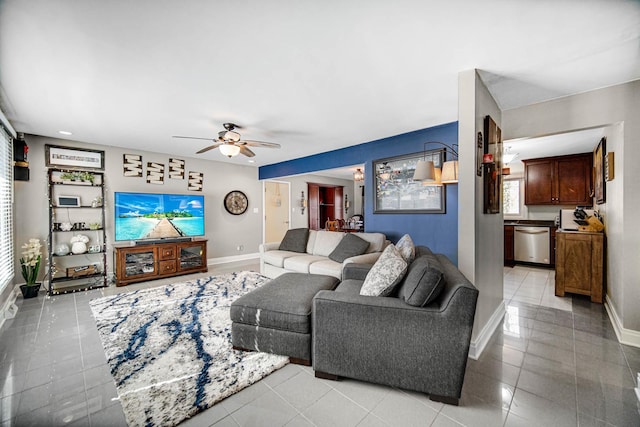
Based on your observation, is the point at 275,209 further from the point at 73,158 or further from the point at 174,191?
the point at 73,158

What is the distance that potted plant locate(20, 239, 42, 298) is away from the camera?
3.63 meters

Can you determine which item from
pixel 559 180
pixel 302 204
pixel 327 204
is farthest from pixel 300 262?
pixel 559 180

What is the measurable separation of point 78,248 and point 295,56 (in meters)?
4.60

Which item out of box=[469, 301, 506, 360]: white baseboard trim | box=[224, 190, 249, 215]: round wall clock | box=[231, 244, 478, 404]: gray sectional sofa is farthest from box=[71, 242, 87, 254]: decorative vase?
box=[469, 301, 506, 360]: white baseboard trim

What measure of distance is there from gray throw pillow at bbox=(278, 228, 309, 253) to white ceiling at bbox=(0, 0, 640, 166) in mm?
2180

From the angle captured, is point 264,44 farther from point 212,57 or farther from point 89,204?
point 89,204

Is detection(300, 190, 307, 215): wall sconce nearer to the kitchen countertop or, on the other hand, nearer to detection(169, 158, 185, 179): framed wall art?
detection(169, 158, 185, 179): framed wall art

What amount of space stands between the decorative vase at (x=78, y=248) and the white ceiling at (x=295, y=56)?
6.18 ft

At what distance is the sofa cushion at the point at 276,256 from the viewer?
4.29 m

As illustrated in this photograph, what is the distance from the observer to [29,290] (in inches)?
143

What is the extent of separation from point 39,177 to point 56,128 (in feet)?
3.32

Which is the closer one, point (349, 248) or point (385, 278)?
point (385, 278)

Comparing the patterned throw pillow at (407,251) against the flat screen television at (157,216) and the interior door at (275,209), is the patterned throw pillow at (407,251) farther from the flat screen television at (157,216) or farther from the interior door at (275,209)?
the interior door at (275,209)

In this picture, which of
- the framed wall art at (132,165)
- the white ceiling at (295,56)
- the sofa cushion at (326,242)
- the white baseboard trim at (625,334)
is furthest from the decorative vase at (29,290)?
the white baseboard trim at (625,334)
